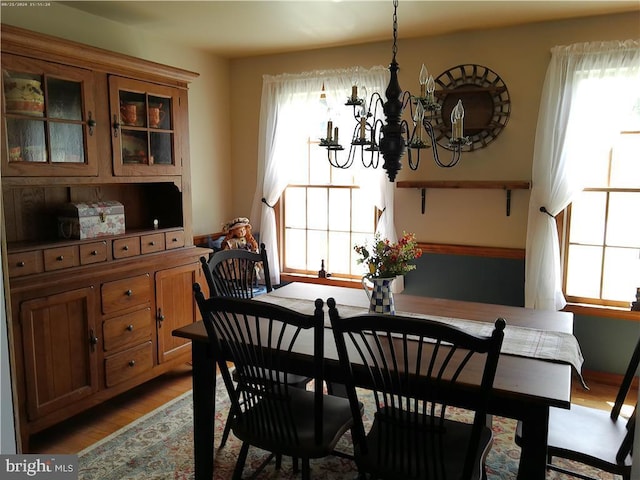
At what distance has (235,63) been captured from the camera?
4.48 meters

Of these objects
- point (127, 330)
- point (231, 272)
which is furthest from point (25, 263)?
point (231, 272)

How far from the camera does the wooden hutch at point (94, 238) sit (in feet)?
8.25

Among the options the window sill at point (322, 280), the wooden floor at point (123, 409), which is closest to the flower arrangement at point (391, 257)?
the wooden floor at point (123, 409)

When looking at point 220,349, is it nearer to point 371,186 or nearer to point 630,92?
point 371,186

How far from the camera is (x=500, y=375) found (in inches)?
67.0

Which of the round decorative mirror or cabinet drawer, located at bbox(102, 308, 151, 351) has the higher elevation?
the round decorative mirror

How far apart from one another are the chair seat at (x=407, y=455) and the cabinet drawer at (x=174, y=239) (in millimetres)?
2059

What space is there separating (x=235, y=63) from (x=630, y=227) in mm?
3386

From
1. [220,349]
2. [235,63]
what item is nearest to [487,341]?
[220,349]

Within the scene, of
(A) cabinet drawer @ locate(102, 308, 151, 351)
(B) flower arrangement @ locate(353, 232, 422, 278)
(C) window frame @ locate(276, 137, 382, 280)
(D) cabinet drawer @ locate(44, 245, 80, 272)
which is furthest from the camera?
(C) window frame @ locate(276, 137, 382, 280)

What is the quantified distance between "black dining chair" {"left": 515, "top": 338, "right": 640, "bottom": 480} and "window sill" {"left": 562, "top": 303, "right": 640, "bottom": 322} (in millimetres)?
1444

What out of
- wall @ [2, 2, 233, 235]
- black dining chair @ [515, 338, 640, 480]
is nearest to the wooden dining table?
black dining chair @ [515, 338, 640, 480]

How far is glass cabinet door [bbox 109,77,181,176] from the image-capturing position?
3.01 m

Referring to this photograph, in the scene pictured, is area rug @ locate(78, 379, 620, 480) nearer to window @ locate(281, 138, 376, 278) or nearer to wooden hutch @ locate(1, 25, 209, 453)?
wooden hutch @ locate(1, 25, 209, 453)
